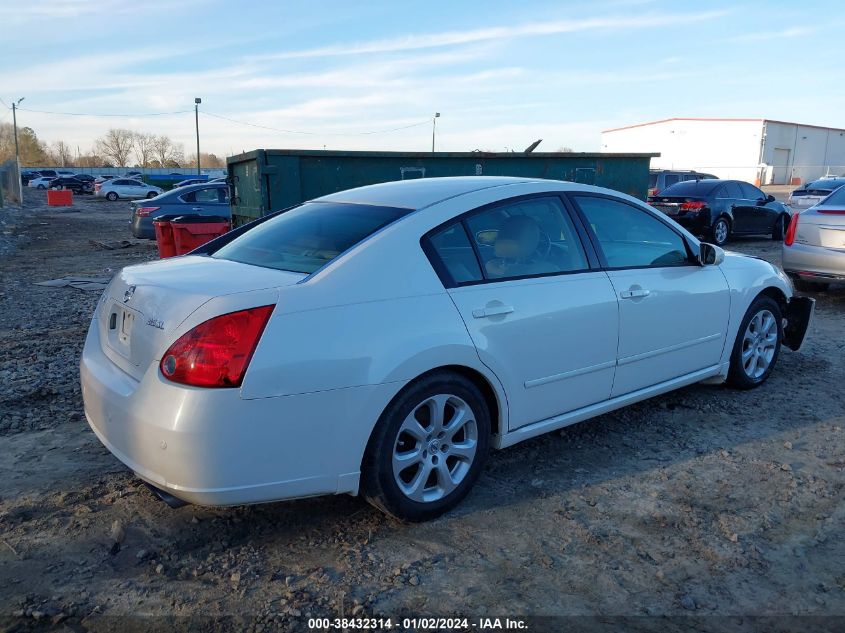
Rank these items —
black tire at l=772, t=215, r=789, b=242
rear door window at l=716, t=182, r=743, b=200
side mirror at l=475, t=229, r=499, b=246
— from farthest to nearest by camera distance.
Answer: black tire at l=772, t=215, r=789, b=242
rear door window at l=716, t=182, r=743, b=200
side mirror at l=475, t=229, r=499, b=246

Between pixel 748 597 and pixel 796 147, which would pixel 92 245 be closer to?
pixel 748 597

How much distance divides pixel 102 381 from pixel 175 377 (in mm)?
616

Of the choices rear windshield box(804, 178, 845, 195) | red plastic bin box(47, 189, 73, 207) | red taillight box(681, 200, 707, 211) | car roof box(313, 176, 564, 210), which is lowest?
red plastic bin box(47, 189, 73, 207)

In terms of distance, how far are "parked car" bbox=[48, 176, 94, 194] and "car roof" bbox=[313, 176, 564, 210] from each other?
5689 cm

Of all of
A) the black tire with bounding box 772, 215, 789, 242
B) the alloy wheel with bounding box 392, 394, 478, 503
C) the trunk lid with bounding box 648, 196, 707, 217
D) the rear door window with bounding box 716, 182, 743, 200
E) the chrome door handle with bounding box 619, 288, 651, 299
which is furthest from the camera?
the black tire with bounding box 772, 215, 789, 242

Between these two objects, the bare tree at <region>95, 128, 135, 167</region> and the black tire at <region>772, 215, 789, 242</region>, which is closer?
the black tire at <region>772, 215, 789, 242</region>

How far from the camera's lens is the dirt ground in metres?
2.69

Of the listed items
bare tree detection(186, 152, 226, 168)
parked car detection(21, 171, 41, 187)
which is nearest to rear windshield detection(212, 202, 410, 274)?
parked car detection(21, 171, 41, 187)

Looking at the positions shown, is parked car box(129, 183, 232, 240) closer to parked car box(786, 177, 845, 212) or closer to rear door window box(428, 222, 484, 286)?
rear door window box(428, 222, 484, 286)

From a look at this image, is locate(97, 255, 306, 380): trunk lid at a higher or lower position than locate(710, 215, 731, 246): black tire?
higher

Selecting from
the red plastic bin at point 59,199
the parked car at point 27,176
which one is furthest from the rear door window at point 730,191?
the parked car at point 27,176

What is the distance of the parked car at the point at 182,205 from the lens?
50.0 ft

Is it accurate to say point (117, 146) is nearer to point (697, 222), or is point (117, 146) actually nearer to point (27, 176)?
point (27, 176)

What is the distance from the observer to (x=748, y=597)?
8.96 ft
